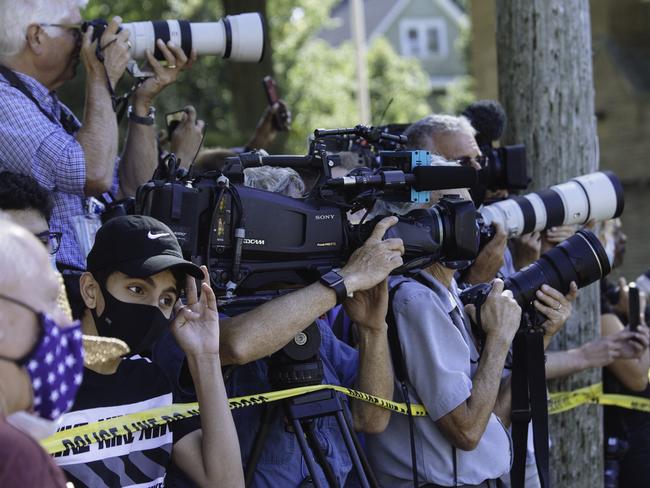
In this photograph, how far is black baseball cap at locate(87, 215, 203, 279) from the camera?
2.89 metres

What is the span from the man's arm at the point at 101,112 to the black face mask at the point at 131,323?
89 centimetres

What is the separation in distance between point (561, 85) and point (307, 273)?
2264 mm

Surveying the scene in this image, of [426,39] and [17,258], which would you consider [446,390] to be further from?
[426,39]

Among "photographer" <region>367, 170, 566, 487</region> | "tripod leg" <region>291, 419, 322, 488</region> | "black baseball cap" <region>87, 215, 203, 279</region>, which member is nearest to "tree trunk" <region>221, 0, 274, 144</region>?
"photographer" <region>367, 170, 566, 487</region>

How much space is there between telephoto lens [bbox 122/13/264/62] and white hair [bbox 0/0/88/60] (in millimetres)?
304

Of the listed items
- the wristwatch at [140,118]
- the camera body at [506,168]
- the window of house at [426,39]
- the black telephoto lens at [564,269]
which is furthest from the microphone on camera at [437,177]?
the window of house at [426,39]

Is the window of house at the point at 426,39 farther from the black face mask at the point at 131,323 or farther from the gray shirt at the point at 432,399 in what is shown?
the black face mask at the point at 131,323

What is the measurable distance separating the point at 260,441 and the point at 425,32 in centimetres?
4049

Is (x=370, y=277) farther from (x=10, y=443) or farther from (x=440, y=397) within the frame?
(x=10, y=443)

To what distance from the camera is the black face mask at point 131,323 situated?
288cm

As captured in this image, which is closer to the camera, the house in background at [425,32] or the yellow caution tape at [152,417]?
the yellow caution tape at [152,417]

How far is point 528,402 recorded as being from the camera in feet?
12.5

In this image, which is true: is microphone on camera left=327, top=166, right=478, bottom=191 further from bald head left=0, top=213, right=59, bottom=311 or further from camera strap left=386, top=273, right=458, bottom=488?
bald head left=0, top=213, right=59, bottom=311

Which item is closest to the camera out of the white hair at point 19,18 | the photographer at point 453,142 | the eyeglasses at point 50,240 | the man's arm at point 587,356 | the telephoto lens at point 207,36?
the eyeglasses at point 50,240
